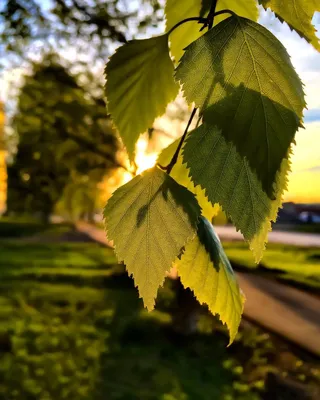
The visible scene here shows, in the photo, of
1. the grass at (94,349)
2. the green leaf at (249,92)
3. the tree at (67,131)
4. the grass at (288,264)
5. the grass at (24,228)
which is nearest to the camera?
the green leaf at (249,92)

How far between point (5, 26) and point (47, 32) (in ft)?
1.01

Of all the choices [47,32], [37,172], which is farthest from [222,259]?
[37,172]

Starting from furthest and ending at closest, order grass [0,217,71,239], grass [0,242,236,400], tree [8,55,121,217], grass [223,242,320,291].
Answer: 1. grass [0,217,71,239]
2. grass [223,242,320,291]
3. tree [8,55,121,217]
4. grass [0,242,236,400]

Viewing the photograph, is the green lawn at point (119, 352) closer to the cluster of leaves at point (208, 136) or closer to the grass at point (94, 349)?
the grass at point (94, 349)

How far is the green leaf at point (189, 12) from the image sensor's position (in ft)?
1.05

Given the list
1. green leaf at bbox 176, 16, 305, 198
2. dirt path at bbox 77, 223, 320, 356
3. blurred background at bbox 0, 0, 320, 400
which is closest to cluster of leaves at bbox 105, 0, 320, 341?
green leaf at bbox 176, 16, 305, 198

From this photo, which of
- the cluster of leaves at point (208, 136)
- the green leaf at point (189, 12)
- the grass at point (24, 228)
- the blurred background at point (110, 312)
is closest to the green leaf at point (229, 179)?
the cluster of leaves at point (208, 136)

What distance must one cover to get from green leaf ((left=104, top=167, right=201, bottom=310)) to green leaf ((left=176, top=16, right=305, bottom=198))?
51 millimetres

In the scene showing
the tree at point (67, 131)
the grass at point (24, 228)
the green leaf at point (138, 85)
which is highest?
the green leaf at point (138, 85)

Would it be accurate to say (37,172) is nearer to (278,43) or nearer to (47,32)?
(47,32)

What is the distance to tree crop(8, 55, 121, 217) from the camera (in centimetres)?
377

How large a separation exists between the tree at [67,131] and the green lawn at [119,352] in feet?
3.58

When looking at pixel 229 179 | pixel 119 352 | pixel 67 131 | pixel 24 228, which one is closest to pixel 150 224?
pixel 229 179

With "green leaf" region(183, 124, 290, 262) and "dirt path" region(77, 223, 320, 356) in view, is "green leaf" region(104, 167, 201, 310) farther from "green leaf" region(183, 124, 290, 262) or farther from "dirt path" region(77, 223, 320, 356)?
"dirt path" region(77, 223, 320, 356)
